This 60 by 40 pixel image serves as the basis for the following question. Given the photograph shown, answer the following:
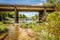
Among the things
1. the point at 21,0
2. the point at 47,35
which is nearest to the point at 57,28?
the point at 47,35

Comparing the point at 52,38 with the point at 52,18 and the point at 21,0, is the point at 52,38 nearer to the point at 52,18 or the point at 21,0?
the point at 52,18

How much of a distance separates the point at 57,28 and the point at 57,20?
24 cm

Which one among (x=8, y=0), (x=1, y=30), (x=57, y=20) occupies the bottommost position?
(x=1, y=30)

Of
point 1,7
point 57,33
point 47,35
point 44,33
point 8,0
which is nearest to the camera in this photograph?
point 57,33

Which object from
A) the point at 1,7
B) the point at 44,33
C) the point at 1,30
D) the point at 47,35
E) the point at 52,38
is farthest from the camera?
the point at 1,7

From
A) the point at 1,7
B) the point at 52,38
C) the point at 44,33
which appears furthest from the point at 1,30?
the point at 1,7

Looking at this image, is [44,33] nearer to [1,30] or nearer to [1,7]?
[1,30]

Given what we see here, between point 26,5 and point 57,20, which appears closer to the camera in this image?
point 57,20

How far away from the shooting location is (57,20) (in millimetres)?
3875

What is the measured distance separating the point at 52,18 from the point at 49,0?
1.64 ft

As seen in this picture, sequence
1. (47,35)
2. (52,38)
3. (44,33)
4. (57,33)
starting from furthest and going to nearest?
(44,33), (47,35), (52,38), (57,33)

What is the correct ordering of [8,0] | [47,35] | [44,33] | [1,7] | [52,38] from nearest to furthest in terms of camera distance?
[52,38] → [47,35] → [44,33] → [1,7] → [8,0]

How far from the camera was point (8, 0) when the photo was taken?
1697 cm

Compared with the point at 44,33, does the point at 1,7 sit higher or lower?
higher
